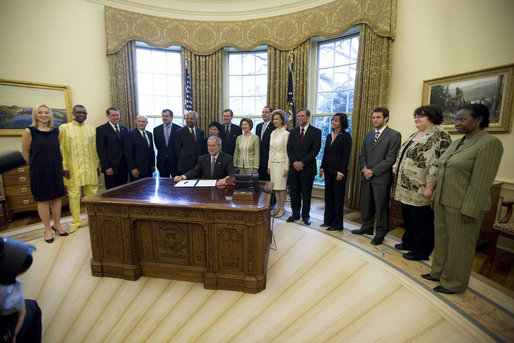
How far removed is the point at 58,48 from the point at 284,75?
13.6ft

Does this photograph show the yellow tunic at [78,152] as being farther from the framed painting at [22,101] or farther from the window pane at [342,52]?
the window pane at [342,52]

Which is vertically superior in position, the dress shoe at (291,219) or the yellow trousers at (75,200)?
the yellow trousers at (75,200)

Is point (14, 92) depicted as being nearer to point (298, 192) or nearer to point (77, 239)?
point (77, 239)

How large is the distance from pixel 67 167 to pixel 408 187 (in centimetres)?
416

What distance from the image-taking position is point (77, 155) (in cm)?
343

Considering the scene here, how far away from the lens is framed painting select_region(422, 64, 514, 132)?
9.96 ft

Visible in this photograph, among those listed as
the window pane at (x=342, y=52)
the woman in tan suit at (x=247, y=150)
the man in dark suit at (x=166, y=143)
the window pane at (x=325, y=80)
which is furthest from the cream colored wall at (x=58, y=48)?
the window pane at (x=342, y=52)

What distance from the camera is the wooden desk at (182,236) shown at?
7.19ft

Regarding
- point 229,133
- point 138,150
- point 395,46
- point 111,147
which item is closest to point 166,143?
point 138,150

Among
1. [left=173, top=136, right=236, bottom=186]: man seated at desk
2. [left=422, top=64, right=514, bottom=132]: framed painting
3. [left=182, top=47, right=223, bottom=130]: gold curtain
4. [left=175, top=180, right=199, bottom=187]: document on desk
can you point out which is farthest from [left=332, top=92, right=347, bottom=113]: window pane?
[left=175, top=180, right=199, bottom=187]: document on desk

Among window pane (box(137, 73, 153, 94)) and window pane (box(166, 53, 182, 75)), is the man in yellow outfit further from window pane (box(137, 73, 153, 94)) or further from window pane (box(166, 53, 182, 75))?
window pane (box(166, 53, 182, 75))

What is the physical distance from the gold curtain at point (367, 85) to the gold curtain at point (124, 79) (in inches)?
169

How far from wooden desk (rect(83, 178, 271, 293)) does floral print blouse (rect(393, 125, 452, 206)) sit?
58.5 inches

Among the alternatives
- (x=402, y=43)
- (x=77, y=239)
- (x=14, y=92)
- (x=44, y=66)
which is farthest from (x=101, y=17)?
(x=402, y=43)
